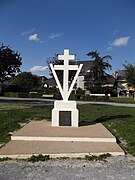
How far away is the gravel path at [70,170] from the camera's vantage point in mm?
3900

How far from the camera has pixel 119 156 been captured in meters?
5.16

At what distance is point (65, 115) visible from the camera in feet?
27.2

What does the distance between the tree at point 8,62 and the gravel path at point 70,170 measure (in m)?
20.0

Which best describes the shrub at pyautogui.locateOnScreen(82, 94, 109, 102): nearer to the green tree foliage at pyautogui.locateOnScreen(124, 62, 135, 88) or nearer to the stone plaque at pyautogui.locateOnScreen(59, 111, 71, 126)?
the green tree foliage at pyautogui.locateOnScreen(124, 62, 135, 88)

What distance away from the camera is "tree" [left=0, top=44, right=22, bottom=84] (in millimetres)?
23775

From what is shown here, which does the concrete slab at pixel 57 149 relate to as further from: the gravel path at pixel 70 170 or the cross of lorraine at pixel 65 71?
the cross of lorraine at pixel 65 71

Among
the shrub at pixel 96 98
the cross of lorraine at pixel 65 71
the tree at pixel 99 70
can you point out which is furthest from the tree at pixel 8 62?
the tree at pixel 99 70

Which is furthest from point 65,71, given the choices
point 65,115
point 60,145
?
point 60,145

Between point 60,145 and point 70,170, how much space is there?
155 cm

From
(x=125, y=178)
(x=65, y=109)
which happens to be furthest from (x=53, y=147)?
(x=65, y=109)

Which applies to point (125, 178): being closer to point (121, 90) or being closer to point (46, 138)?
point (46, 138)

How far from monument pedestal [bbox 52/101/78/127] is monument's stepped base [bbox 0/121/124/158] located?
124 centimetres

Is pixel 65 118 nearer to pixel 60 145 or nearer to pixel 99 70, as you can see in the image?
pixel 60 145

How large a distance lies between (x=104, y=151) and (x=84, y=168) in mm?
1130
